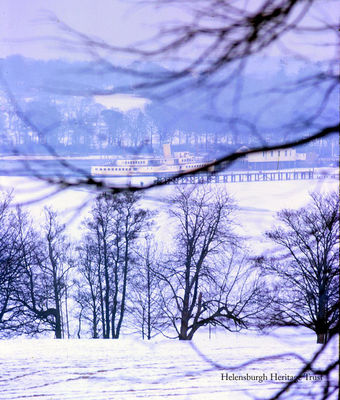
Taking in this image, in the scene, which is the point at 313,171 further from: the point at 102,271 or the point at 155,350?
the point at 102,271

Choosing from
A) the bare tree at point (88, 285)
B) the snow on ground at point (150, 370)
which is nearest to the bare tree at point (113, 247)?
the bare tree at point (88, 285)

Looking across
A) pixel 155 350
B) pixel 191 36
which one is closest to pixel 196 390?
pixel 155 350

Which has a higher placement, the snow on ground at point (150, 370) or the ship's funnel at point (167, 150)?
the ship's funnel at point (167, 150)

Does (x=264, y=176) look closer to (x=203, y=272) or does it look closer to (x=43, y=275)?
(x=203, y=272)

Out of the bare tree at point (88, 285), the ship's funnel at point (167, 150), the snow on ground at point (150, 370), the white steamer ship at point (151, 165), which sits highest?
the ship's funnel at point (167, 150)

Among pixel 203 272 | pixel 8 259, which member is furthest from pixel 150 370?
pixel 8 259

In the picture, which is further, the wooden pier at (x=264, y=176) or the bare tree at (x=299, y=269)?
the bare tree at (x=299, y=269)

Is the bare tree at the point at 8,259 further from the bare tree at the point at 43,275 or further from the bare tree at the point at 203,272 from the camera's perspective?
the bare tree at the point at 203,272

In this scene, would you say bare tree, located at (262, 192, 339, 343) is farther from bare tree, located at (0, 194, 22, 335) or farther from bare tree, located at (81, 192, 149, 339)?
bare tree, located at (0, 194, 22, 335)
